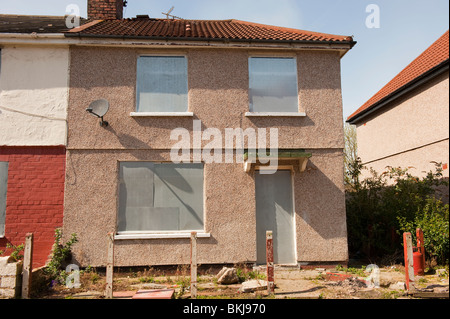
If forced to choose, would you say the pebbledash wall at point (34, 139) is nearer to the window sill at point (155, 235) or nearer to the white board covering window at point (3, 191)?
the white board covering window at point (3, 191)

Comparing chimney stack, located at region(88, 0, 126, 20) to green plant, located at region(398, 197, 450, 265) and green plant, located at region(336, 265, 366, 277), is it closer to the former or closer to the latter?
green plant, located at region(336, 265, 366, 277)

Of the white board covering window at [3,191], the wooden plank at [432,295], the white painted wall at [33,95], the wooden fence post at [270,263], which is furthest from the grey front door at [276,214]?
the white board covering window at [3,191]

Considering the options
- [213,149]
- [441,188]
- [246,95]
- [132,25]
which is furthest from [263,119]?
[441,188]

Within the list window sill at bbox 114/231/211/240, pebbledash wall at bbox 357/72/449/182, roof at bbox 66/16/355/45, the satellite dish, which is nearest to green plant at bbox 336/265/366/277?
window sill at bbox 114/231/211/240

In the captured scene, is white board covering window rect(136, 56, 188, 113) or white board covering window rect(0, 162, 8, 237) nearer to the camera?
white board covering window rect(0, 162, 8, 237)

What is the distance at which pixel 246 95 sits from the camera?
28.0ft

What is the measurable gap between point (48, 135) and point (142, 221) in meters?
3.04

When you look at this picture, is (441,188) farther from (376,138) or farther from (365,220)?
(376,138)

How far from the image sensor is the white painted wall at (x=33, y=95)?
8.15 m

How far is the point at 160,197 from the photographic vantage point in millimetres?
8164

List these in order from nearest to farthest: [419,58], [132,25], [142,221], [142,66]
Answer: [142,221], [142,66], [132,25], [419,58]

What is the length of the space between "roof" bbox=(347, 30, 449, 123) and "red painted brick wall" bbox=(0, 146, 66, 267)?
33.4ft

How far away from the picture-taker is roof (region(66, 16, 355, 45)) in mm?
8398

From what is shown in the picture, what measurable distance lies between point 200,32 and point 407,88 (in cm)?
676
